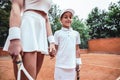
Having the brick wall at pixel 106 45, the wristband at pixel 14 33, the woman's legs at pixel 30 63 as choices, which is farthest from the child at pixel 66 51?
the brick wall at pixel 106 45

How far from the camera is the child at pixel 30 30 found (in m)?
1.58

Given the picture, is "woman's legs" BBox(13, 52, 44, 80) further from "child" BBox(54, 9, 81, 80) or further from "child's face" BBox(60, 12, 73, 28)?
"child's face" BBox(60, 12, 73, 28)

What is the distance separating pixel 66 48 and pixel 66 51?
1.6 inches

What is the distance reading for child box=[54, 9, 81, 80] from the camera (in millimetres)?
3195

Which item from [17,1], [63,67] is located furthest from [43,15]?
[63,67]

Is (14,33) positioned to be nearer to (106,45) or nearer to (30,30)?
(30,30)

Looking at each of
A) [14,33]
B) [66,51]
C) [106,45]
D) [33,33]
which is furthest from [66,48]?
[106,45]

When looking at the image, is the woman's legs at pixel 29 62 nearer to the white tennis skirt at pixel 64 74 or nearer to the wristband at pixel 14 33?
the wristband at pixel 14 33

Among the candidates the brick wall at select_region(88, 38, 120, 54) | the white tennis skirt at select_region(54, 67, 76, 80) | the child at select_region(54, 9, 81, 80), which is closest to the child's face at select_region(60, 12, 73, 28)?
the child at select_region(54, 9, 81, 80)

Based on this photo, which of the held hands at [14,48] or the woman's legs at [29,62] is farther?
the woman's legs at [29,62]

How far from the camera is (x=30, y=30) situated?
1.70 meters

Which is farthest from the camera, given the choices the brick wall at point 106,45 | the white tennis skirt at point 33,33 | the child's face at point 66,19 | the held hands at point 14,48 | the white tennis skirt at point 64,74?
the brick wall at point 106,45

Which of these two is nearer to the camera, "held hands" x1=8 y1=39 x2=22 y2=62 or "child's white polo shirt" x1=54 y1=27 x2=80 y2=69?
"held hands" x1=8 y1=39 x2=22 y2=62

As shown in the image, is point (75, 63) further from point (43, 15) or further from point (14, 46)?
point (14, 46)
